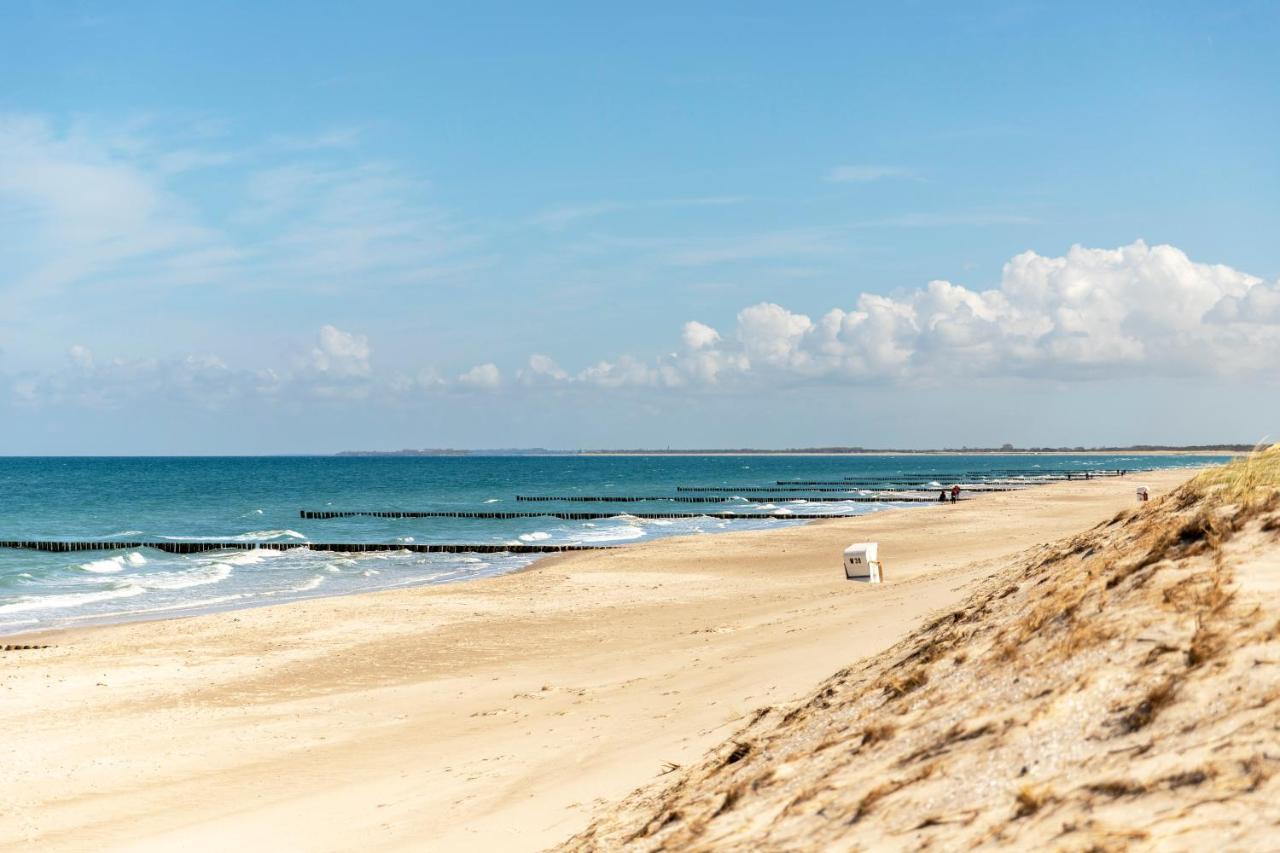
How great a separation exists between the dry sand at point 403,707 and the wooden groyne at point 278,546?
17.1 metres

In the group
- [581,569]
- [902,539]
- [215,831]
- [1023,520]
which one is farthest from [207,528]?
[215,831]

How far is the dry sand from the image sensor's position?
9422mm

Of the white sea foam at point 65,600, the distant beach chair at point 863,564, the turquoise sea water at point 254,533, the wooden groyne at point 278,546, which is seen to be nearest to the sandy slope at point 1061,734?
the distant beach chair at point 863,564

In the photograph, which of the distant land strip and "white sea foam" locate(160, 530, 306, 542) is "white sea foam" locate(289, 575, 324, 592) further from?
the distant land strip

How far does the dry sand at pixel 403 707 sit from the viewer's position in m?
9.42

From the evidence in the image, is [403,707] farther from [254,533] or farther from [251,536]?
[254,533]

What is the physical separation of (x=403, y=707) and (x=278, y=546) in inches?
1440

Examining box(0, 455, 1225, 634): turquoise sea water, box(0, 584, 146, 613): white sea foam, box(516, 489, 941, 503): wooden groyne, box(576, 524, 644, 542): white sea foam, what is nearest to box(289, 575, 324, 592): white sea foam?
box(0, 455, 1225, 634): turquoise sea water

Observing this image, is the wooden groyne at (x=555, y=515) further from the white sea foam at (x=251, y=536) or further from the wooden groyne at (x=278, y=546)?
the wooden groyne at (x=278, y=546)

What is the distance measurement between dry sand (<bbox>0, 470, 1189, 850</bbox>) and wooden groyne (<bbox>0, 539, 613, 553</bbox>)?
56.2ft

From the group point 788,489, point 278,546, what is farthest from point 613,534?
point 788,489

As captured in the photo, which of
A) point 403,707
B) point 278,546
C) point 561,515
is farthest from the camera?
point 561,515

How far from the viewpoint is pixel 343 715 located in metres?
14.4

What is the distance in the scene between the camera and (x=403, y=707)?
14.5 metres
